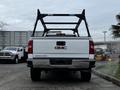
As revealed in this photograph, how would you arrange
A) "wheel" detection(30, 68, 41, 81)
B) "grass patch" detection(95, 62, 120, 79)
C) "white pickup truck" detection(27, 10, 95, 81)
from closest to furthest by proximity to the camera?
"white pickup truck" detection(27, 10, 95, 81) → "wheel" detection(30, 68, 41, 81) → "grass patch" detection(95, 62, 120, 79)

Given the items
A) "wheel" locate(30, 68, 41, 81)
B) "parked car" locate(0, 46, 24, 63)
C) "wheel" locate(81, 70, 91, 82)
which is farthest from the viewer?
"parked car" locate(0, 46, 24, 63)

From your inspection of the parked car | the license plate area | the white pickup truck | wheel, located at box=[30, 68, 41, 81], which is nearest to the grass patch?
the white pickup truck

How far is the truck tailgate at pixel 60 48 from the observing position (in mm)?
15180

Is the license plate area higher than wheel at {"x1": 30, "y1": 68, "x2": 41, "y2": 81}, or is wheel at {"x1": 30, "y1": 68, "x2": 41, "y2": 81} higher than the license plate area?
the license plate area

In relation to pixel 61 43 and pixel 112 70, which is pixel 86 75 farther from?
pixel 112 70

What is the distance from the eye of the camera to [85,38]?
1526 cm

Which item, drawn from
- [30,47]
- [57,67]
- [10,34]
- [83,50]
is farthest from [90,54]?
[10,34]

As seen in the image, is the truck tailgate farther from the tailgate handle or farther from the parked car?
the parked car

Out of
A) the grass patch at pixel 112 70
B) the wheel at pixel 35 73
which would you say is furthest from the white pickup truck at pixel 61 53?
the grass patch at pixel 112 70

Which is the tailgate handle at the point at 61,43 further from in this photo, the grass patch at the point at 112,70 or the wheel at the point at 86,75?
the grass patch at the point at 112,70

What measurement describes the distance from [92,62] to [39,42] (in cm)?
215

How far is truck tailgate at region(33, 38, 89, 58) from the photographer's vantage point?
1518 centimetres

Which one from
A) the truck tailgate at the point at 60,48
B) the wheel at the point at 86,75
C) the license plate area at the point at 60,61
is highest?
the truck tailgate at the point at 60,48

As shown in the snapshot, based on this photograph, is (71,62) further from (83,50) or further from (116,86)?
(116,86)
